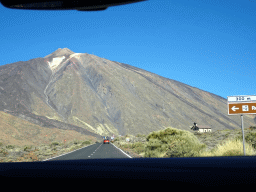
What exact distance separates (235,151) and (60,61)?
143569 millimetres

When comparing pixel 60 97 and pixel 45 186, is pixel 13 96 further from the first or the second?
pixel 45 186

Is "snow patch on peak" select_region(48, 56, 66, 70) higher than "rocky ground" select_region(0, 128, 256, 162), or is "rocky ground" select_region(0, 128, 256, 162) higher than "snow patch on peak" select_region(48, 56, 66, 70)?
"snow patch on peak" select_region(48, 56, 66, 70)

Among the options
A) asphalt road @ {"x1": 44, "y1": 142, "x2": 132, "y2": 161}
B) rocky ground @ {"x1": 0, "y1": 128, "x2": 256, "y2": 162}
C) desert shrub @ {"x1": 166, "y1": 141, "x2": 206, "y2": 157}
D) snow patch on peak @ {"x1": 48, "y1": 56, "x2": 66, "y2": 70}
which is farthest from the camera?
snow patch on peak @ {"x1": 48, "y1": 56, "x2": 66, "y2": 70}

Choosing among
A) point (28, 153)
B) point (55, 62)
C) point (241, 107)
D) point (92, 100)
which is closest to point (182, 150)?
point (241, 107)

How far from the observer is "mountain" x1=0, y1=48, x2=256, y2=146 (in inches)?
3925

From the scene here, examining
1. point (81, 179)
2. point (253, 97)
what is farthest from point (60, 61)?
point (81, 179)

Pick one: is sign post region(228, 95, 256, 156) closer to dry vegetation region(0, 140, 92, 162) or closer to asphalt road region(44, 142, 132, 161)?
asphalt road region(44, 142, 132, 161)

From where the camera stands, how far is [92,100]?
112 m

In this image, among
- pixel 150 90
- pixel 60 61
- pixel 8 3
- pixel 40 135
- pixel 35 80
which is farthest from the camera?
pixel 60 61

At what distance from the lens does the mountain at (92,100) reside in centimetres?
9969

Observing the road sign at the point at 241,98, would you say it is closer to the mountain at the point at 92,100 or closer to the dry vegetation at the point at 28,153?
the dry vegetation at the point at 28,153

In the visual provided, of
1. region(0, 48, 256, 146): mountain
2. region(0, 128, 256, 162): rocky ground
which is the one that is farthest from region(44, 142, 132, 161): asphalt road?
region(0, 48, 256, 146): mountain

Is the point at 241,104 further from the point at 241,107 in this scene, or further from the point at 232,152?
the point at 232,152

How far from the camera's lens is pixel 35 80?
403 feet
